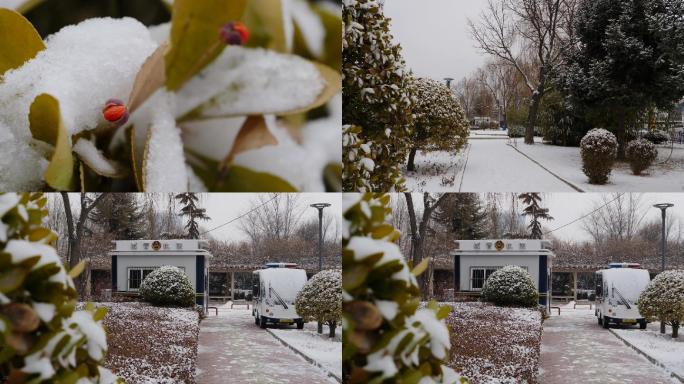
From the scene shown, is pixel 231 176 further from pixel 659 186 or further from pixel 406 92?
pixel 659 186

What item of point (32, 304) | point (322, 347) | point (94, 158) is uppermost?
point (94, 158)

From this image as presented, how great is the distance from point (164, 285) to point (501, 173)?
1.29 m

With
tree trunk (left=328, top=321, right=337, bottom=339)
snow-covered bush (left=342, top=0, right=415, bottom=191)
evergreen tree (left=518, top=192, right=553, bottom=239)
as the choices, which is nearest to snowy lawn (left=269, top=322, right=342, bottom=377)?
tree trunk (left=328, top=321, right=337, bottom=339)

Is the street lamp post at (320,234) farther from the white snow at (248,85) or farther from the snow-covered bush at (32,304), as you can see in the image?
the snow-covered bush at (32,304)

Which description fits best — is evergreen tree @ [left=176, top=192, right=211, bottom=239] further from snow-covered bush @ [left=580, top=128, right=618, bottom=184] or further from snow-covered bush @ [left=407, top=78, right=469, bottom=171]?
snow-covered bush @ [left=580, top=128, right=618, bottom=184]

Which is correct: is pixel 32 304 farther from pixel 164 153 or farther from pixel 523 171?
pixel 523 171

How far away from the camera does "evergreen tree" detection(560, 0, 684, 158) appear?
96.7 inches

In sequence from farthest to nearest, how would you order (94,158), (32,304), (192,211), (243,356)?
(243,356)
(192,211)
(94,158)
(32,304)

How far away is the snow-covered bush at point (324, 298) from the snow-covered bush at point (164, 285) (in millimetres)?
402

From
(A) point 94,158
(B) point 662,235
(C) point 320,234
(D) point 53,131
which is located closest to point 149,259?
(C) point 320,234

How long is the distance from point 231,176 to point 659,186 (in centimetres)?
170

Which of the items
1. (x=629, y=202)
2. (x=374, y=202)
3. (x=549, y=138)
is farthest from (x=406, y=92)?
(x=374, y=202)

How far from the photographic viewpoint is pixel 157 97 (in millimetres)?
1380

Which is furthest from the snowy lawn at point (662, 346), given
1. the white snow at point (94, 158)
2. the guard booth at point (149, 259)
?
the white snow at point (94, 158)
